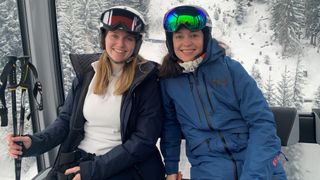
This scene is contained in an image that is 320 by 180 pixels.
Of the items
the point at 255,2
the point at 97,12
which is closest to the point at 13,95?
the point at 97,12

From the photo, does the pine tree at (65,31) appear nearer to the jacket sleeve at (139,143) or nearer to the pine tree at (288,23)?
the jacket sleeve at (139,143)

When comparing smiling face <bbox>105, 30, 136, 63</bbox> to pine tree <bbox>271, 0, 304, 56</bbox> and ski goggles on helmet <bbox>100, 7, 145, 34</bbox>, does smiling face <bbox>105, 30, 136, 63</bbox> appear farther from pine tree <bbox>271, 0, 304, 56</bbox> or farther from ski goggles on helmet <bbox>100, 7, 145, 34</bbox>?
pine tree <bbox>271, 0, 304, 56</bbox>

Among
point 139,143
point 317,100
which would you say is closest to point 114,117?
point 139,143

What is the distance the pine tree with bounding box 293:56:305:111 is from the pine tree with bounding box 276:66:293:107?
0.10 ft

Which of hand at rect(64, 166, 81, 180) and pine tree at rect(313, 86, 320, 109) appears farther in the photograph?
pine tree at rect(313, 86, 320, 109)

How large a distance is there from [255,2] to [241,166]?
1.11 metres

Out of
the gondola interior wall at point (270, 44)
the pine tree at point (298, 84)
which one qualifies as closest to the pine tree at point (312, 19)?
the gondola interior wall at point (270, 44)

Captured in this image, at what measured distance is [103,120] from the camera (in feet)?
6.82

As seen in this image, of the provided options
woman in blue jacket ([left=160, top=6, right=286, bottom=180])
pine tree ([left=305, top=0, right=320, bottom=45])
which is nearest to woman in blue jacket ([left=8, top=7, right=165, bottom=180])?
woman in blue jacket ([left=160, top=6, right=286, bottom=180])

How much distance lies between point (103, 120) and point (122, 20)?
0.60m

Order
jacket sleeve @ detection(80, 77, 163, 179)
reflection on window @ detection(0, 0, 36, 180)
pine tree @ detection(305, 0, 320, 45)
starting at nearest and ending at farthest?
jacket sleeve @ detection(80, 77, 163, 179) → pine tree @ detection(305, 0, 320, 45) → reflection on window @ detection(0, 0, 36, 180)

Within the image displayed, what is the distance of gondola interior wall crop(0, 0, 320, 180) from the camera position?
7.57ft

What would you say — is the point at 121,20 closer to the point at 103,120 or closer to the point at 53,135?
the point at 103,120

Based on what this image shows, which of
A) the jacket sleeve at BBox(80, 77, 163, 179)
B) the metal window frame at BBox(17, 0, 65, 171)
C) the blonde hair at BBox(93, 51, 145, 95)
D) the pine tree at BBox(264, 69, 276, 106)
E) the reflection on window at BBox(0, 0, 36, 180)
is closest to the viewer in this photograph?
the jacket sleeve at BBox(80, 77, 163, 179)
